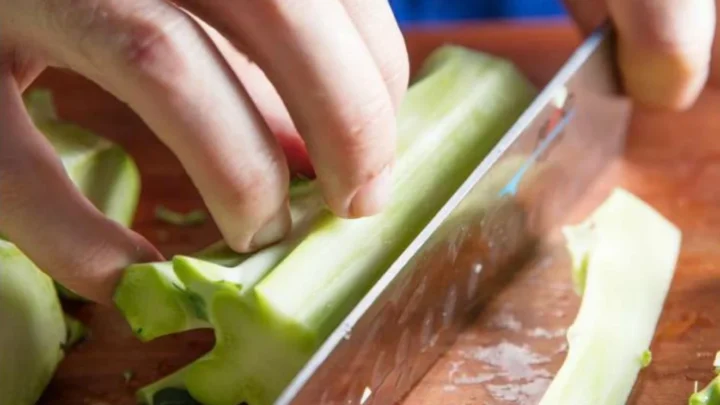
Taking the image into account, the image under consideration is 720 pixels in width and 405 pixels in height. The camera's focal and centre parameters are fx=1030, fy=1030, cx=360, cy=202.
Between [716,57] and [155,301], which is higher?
[155,301]

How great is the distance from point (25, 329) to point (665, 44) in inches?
32.6

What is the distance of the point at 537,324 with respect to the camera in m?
1.18

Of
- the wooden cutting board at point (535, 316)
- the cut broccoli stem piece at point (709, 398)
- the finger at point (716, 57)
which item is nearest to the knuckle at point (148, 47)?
the wooden cutting board at point (535, 316)

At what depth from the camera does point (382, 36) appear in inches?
36.5

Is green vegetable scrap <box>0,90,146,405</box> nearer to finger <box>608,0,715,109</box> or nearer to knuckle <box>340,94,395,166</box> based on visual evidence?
knuckle <box>340,94,395,166</box>

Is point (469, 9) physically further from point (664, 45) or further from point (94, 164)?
point (94, 164)

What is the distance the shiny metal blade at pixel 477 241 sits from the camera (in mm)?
967

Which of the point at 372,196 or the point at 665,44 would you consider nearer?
the point at 372,196

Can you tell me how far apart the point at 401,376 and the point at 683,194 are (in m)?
0.51

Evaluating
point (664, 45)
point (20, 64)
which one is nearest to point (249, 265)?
point (20, 64)

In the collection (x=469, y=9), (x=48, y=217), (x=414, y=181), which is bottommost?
(x=469, y=9)

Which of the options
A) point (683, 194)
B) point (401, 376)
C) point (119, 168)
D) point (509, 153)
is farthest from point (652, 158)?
point (119, 168)

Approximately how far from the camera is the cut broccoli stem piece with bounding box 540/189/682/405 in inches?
41.6

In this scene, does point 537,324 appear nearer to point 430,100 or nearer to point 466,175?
point 466,175
